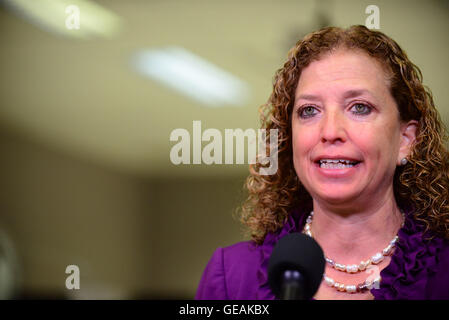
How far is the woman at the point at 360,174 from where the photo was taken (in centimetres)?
120

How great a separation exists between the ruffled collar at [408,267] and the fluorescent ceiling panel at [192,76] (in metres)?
1.58

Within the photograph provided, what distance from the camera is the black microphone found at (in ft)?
2.49

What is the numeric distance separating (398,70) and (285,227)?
450 mm

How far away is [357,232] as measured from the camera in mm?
1271

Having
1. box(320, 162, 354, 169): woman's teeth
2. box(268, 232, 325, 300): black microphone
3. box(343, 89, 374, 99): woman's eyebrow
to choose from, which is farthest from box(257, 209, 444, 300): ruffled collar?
box(268, 232, 325, 300): black microphone

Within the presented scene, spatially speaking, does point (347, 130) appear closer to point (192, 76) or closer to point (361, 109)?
point (361, 109)

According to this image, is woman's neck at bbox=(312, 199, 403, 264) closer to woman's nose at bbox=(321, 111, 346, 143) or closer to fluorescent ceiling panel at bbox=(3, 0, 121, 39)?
woman's nose at bbox=(321, 111, 346, 143)

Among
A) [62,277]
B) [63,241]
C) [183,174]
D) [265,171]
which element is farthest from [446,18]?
[62,277]

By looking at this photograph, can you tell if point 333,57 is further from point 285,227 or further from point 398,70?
point 285,227

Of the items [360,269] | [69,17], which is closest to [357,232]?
[360,269]

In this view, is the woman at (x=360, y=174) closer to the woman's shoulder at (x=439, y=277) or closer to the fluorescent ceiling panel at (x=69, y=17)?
the woman's shoulder at (x=439, y=277)
